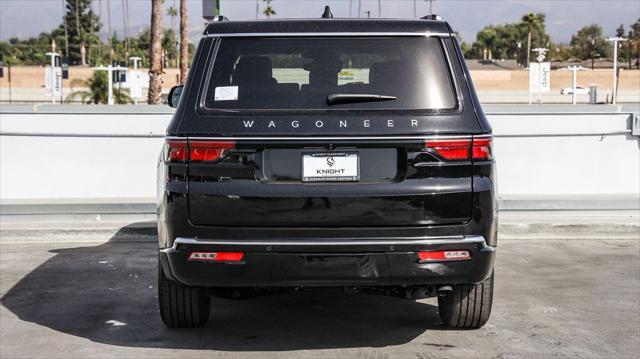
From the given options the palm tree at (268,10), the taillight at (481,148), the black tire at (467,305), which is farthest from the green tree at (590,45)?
the taillight at (481,148)

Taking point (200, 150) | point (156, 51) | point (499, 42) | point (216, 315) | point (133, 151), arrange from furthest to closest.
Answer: point (499, 42) → point (156, 51) → point (133, 151) → point (216, 315) → point (200, 150)

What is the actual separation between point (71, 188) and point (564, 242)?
5.75 metres

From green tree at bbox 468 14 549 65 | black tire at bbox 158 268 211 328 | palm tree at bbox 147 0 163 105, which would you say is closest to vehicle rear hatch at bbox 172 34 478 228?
black tire at bbox 158 268 211 328

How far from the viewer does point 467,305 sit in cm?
608

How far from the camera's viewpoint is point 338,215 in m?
5.13

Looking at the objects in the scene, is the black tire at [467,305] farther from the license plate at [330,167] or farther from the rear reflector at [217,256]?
the rear reflector at [217,256]

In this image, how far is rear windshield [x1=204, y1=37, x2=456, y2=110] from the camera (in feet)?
17.2

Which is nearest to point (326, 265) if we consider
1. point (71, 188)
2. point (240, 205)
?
point (240, 205)

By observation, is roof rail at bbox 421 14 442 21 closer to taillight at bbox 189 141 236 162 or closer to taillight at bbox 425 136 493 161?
taillight at bbox 425 136 493 161

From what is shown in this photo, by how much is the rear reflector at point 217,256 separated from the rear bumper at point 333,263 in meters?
0.02

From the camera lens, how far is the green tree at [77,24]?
138 meters

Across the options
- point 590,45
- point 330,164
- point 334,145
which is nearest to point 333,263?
point 330,164

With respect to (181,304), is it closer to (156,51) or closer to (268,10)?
(156,51)

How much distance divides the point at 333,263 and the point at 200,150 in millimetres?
934
